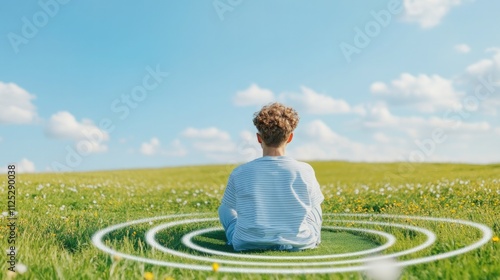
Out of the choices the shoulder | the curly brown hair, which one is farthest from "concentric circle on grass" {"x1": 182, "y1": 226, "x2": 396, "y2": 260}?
the curly brown hair

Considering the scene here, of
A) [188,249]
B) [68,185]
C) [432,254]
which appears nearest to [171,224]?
[188,249]

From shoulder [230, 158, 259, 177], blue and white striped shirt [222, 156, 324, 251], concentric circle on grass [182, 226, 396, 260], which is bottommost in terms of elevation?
concentric circle on grass [182, 226, 396, 260]

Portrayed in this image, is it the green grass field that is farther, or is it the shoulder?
the shoulder

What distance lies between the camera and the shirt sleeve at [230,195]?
708cm

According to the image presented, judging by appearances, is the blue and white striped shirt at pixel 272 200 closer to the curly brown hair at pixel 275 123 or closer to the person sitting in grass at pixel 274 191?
the person sitting in grass at pixel 274 191

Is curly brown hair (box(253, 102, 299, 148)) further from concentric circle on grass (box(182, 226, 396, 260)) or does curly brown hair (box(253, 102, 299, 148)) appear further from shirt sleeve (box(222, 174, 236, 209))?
concentric circle on grass (box(182, 226, 396, 260))

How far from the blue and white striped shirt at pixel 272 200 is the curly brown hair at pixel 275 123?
236mm

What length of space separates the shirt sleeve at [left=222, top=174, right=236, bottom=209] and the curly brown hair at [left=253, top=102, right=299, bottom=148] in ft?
2.26

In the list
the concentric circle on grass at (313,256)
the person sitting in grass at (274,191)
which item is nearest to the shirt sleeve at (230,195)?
the person sitting in grass at (274,191)

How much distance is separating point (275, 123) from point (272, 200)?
0.94 m

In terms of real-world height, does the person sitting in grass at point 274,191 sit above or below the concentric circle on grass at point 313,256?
above

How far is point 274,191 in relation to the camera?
22.5 ft

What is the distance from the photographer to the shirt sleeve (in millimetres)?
7082

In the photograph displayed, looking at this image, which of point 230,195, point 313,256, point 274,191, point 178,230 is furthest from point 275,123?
point 178,230
